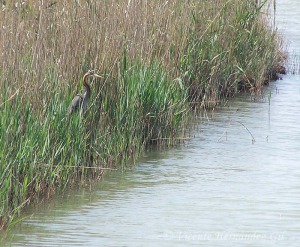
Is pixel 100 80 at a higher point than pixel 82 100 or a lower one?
higher

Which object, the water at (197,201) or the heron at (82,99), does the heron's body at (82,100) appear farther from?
the water at (197,201)

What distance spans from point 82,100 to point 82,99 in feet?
0.06

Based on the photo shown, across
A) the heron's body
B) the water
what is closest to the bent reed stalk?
the heron's body

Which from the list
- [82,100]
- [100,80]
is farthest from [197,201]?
[100,80]

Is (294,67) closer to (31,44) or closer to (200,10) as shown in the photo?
(200,10)

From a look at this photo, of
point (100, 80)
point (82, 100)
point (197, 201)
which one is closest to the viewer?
point (197, 201)

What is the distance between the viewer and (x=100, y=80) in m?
7.87

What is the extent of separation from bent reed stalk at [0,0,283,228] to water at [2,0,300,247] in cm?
23

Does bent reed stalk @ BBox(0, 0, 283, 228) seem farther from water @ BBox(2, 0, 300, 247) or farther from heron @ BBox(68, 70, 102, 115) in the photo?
water @ BBox(2, 0, 300, 247)

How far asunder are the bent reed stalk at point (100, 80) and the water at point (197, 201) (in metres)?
0.23

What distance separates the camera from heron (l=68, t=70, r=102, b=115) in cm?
702

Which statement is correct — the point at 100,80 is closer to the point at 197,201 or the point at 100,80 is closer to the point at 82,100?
the point at 82,100

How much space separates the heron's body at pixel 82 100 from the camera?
702 cm

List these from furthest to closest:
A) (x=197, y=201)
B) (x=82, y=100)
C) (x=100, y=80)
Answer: (x=100, y=80), (x=82, y=100), (x=197, y=201)
